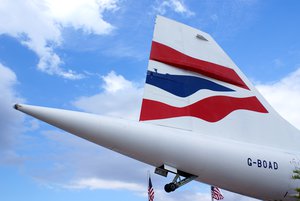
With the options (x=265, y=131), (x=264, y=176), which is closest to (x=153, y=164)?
(x=264, y=176)

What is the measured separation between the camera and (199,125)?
10.3 m

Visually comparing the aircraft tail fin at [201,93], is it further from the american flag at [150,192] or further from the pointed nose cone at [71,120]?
the american flag at [150,192]

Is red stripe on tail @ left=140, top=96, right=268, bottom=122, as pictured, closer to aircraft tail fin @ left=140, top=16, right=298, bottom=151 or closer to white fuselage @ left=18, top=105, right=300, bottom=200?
aircraft tail fin @ left=140, top=16, right=298, bottom=151

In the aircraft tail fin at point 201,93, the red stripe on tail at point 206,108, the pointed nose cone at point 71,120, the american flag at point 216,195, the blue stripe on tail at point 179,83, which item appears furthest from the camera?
the american flag at point 216,195

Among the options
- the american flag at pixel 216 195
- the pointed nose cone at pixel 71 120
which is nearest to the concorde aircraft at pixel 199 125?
the pointed nose cone at pixel 71 120

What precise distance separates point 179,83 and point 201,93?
2.22ft

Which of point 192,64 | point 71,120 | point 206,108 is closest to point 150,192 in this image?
point 206,108

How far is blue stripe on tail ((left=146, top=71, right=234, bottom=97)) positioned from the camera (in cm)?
1042

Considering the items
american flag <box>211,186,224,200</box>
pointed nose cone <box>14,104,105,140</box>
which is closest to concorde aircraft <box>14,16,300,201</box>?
pointed nose cone <box>14,104,105,140</box>

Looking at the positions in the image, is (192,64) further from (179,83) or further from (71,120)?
(71,120)

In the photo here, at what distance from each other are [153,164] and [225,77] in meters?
3.55

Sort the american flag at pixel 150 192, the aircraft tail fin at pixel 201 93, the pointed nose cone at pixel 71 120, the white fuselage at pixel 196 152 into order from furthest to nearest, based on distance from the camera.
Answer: the american flag at pixel 150 192, the aircraft tail fin at pixel 201 93, the white fuselage at pixel 196 152, the pointed nose cone at pixel 71 120

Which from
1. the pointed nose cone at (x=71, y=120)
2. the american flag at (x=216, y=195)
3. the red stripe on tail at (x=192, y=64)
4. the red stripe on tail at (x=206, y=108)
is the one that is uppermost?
the red stripe on tail at (x=192, y=64)

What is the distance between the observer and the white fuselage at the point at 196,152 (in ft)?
28.8
